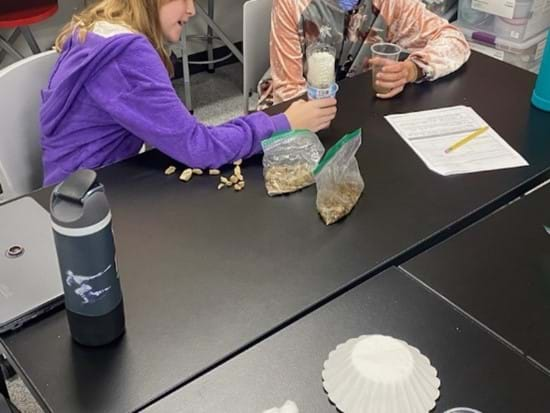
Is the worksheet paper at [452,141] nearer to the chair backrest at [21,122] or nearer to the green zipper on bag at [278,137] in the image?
the green zipper on bag at [278,137]

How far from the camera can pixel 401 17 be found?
191 cm

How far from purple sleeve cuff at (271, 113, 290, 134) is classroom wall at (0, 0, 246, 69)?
1.78 m

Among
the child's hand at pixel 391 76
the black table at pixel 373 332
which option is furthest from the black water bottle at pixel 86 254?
the child's hand at pixel 391 76

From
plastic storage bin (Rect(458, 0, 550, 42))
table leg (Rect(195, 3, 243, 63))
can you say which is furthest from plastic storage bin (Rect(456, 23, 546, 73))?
table leg (Rect(195, 3, 243, 63))

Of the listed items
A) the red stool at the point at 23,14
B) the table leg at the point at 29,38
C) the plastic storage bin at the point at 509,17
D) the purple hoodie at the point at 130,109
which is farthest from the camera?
the table leg at the point at 29,38

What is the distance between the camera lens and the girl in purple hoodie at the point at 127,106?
50.4 inches

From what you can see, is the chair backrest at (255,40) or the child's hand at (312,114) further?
the chair backrest at (255,40)

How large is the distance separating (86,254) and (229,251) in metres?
0.31

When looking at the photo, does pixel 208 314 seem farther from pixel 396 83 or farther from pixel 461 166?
pixel 396 83

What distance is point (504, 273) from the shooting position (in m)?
1.05

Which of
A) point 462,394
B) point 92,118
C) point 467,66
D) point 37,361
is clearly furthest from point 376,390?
point 467,66

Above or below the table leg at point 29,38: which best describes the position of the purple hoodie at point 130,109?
above

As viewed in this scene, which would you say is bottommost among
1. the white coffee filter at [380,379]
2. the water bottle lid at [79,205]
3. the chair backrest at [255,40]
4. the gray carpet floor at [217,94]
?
the gray carpet floor at [217,94]

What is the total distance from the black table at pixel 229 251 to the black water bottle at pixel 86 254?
0.17 feet
